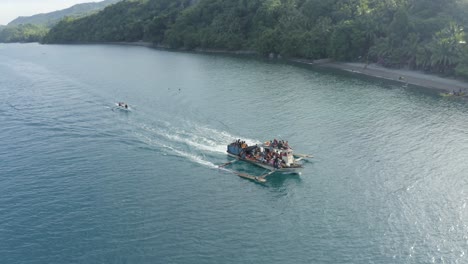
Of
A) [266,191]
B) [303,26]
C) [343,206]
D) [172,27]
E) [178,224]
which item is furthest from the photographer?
[172,27]

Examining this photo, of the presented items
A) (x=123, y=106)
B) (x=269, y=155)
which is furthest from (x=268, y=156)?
(x=123, y=106)

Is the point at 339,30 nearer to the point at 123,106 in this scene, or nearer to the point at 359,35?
the point at 359,35

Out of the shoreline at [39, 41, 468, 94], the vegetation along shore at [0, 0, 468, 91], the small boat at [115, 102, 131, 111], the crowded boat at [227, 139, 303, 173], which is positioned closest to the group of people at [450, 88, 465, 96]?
the shoreline at [39, 41, 468, 94]

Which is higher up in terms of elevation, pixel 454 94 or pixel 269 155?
pixel 454 94

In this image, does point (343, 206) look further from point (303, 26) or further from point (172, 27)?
point (172, 27)

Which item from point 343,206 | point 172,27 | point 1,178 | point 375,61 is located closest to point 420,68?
point 375,61
